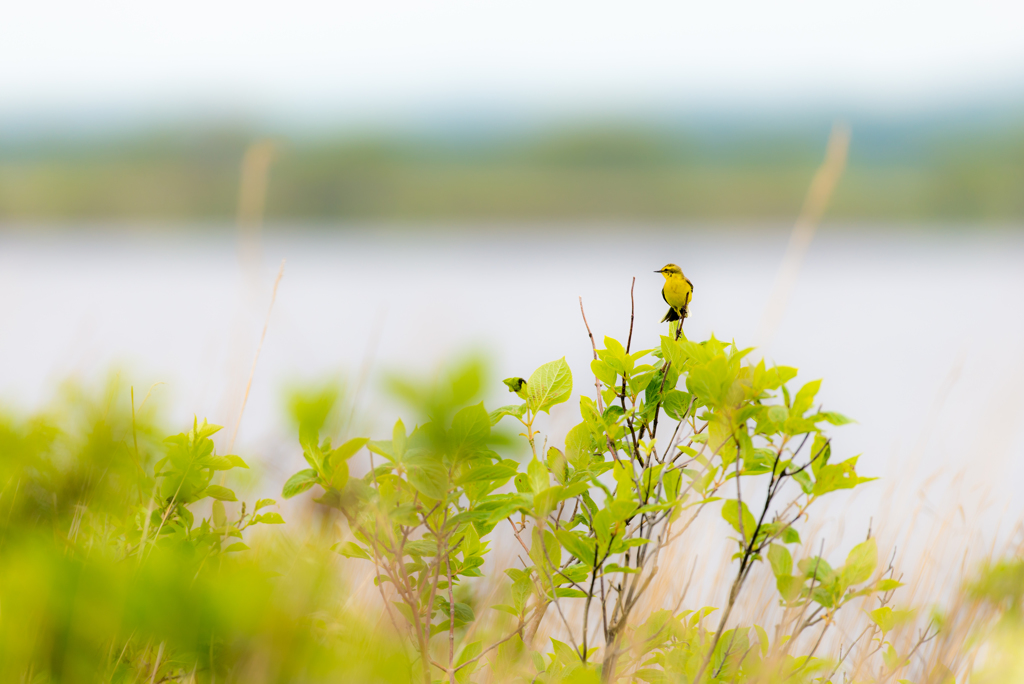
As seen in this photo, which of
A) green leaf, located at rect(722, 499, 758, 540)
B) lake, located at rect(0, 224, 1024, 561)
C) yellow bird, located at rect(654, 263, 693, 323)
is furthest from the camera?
lake, located at rect(0, 224, 1024, 561)

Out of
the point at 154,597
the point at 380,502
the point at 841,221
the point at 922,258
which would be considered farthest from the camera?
the point at 841,221

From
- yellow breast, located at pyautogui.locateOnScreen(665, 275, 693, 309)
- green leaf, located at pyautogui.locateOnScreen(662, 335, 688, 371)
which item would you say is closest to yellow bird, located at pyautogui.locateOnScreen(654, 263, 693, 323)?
yellow breast, located at pyautogui.locateOnScreen(665, 275, 693, 309)

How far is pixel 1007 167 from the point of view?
57.5 feet

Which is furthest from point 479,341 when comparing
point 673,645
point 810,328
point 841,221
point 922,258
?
point 841,221

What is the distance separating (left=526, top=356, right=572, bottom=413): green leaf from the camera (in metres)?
0.77

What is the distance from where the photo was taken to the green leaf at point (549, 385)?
2.53 feet

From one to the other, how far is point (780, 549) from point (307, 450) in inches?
20.5

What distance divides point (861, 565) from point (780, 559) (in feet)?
0.27

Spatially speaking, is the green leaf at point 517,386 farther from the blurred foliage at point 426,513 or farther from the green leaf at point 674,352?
A: the green leaf at point 674,352

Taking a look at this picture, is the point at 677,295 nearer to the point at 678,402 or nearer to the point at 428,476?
the point at 678,402

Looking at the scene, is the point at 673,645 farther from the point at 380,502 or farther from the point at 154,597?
the point at 154,597

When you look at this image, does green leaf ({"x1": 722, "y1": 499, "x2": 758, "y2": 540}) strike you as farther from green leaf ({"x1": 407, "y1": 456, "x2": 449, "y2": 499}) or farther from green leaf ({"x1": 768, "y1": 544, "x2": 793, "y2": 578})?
green leaf ({"x1": 407, "y1": 456, "x2": 449, "y2": 499})

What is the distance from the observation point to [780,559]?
821 mm

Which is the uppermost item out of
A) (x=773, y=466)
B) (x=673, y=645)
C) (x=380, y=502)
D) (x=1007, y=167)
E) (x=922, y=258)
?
(x=1007, y=167)
